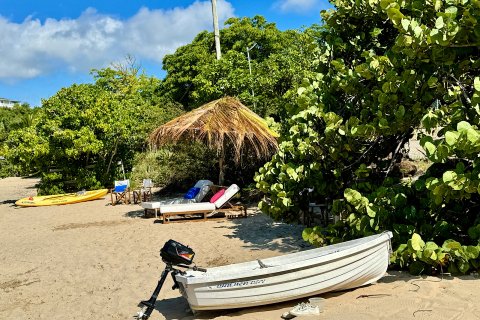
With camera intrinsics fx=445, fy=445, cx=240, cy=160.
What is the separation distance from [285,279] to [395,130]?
8.50ft

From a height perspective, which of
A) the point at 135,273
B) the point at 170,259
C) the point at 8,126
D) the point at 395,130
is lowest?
the point at 135,273

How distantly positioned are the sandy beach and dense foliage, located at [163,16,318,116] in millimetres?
3994


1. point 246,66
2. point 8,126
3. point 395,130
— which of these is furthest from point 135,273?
point 8,126

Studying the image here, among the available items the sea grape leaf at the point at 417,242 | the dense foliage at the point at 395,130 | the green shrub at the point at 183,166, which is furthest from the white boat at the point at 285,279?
the green shrub at the point at 183,166

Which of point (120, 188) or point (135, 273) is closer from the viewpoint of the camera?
point (135, 273)

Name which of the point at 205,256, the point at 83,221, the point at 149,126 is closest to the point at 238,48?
the point at 149,126

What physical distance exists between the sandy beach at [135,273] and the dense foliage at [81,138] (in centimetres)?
486

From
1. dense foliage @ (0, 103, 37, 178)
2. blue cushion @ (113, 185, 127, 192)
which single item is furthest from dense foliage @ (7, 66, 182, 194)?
dense foliage @ (0, 103, 37, 178)

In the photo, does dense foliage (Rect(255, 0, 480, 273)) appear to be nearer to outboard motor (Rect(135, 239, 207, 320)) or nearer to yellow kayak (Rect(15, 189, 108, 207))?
outboard motor (Rect(135, 239, 207, 320))

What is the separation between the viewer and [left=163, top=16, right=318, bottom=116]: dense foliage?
1573cm

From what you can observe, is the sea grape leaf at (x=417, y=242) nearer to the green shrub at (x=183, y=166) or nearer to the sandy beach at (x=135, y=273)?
the sandy beach at (x=135, y=273)

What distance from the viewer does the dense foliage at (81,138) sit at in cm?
1909

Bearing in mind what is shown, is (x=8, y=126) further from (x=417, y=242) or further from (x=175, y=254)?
(x=417, y=242)

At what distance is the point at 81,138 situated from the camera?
19.0m
